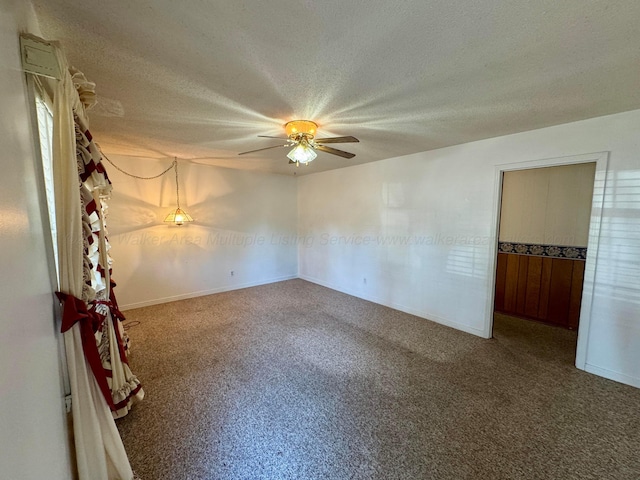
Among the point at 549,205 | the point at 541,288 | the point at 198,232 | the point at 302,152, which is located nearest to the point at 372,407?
the point at 302,152

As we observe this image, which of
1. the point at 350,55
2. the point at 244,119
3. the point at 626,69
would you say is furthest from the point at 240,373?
the point at 626,69

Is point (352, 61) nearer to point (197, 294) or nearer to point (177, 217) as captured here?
point (177, 217)

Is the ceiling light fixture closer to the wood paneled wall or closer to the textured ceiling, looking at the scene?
the textured ceiling

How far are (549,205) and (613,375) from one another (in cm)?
233

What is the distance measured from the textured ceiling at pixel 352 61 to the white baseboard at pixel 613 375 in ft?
7.93

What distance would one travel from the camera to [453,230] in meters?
3.66

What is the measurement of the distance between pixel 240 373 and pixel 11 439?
7.02ft

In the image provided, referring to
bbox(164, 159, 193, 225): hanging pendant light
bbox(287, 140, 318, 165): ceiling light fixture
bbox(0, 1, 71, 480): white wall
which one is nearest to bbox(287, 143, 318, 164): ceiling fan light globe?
bbox(287, 140, 318, 165): ceiling light fixture

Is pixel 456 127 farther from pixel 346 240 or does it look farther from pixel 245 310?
pixel 245 310

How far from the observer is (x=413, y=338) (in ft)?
11.2

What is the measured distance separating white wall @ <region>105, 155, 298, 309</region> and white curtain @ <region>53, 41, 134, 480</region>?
3502mm

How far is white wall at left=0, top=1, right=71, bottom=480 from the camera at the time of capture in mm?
723

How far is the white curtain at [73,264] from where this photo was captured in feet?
4.09

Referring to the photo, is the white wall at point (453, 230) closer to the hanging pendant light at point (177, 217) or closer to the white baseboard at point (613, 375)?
the white baseboard at point (613, 375)
